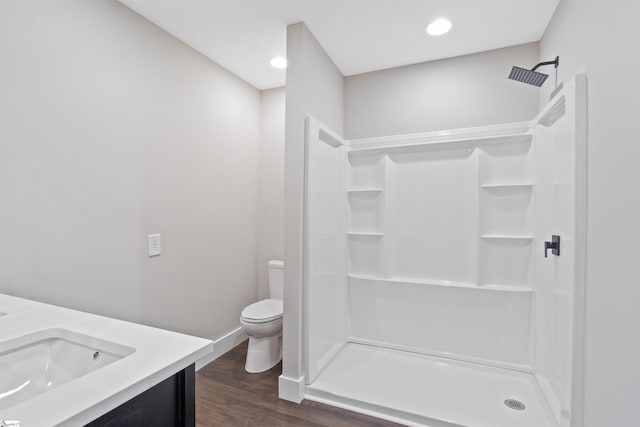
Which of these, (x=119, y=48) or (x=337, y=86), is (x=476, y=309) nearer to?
(x=337, y=86)

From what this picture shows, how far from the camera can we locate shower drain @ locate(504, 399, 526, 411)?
6.39ft

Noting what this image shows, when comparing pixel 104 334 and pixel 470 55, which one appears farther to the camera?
pixel 470 55

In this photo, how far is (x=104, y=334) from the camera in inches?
39.1

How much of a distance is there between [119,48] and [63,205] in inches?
38.4

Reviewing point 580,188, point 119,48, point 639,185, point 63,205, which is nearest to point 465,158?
point 580,188

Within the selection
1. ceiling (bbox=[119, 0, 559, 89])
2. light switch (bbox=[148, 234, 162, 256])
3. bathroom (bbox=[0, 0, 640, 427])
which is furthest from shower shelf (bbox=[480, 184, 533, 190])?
light switch (bbox=[148, 234, 162, 256])

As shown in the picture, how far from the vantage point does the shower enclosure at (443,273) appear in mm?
1909

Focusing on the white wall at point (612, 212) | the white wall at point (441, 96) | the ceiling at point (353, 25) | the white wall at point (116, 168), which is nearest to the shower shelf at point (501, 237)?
the white wall at point (441, 96)

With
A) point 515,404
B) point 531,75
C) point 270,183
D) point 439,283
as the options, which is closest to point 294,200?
point 270,183

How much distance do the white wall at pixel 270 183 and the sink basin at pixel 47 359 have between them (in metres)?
2.13

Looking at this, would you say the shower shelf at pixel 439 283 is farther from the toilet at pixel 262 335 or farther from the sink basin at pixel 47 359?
the sink basin at pixel 47 359

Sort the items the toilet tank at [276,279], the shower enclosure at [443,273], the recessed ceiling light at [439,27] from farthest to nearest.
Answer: the toilet tank at [276,279]
the recessed ceiling light at [439,27]
the shower enclosure at [443,273]

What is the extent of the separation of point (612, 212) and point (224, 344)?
2.74 metres

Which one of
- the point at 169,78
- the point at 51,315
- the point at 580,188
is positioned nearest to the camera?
the point at 51,315
